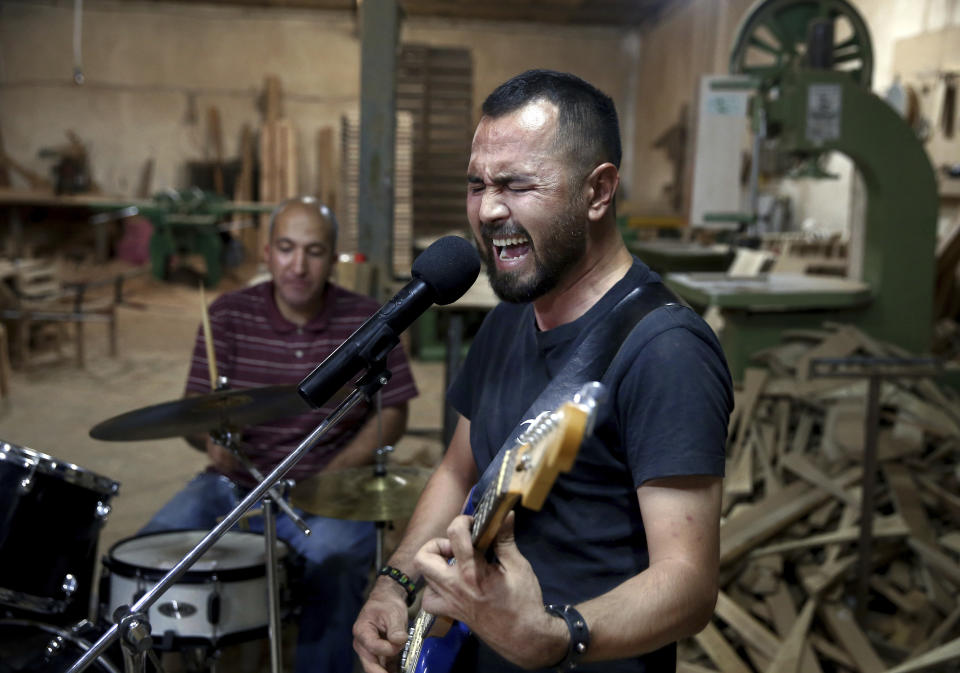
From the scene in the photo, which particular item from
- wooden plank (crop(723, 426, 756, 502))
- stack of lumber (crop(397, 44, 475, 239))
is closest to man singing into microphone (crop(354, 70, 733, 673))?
wooden plank (crop(723, 426, 756, 502))

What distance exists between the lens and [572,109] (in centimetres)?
146

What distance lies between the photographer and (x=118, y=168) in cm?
1218

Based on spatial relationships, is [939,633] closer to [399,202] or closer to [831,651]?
[831,651]

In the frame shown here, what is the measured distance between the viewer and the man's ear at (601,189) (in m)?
1.48

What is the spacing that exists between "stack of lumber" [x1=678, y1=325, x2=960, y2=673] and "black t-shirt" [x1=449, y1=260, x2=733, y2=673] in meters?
1.55

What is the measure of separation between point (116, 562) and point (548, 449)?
5.14 ft

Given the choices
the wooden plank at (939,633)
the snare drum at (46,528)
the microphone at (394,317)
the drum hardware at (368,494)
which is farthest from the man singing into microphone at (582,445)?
the wooden plank at (939,633)

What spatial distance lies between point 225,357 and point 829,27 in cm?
324

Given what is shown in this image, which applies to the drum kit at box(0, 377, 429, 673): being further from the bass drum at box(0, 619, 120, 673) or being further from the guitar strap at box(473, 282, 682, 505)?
the guitar strap at box(473, 282, 682, 505)

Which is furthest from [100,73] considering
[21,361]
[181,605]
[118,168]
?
[181,605]

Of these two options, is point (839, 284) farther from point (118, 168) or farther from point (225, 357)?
point (118, 168)

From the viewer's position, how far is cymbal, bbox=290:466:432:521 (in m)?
2.18

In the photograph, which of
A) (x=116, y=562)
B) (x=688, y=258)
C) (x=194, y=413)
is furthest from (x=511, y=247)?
(x=688, y=258)

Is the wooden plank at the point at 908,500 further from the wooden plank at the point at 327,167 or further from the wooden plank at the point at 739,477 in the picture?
the wooden plank at the point at 327,167
